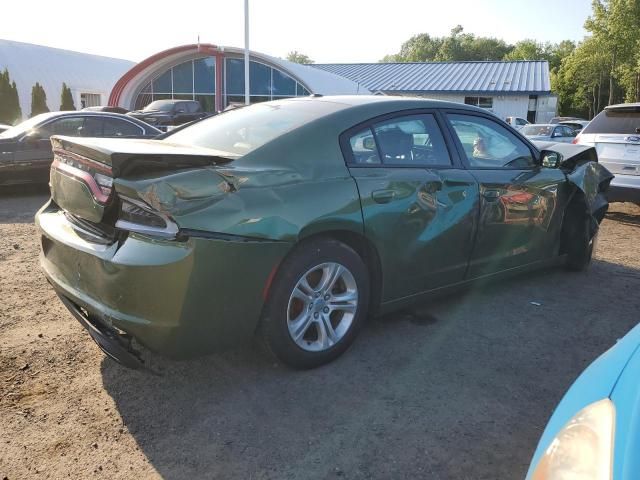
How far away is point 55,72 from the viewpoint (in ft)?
103

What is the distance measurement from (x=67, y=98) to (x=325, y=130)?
90.8 feet

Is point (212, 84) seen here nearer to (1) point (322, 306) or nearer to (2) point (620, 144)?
(2) point (620, 144)

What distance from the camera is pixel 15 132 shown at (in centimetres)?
915

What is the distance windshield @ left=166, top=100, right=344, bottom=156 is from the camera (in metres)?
3.39

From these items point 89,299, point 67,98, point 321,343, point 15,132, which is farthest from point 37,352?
point 67,98

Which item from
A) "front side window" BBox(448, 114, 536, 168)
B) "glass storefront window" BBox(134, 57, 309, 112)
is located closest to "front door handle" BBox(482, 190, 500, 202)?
"front side window" BBox(448, 114, 536, 168)

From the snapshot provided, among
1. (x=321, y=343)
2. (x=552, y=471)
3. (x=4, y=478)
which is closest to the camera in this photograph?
(x=552, y=471)

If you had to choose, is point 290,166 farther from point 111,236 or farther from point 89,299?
point 89,299

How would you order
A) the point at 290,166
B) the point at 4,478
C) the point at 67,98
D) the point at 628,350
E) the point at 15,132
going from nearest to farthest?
the point at 628,350 → the point at 4,478 → the point at 290,166 → the point at 15,132 → the point at 67,98

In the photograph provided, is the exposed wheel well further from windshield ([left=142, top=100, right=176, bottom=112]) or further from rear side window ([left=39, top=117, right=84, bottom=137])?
windshield ([left=142, top=100, right=176, bottom=112])

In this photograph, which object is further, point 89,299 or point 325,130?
point 325,130

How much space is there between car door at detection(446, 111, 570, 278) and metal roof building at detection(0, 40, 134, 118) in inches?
1099

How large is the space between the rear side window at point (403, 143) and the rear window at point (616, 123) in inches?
210

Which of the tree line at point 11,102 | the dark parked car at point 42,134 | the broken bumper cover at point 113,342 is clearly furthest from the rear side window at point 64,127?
the tree line at point 11,102
